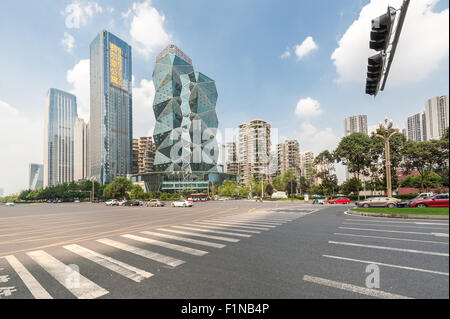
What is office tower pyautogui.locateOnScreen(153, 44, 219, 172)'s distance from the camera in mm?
99750

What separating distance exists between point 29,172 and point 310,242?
247m

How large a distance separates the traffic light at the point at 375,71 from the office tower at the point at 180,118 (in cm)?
9766

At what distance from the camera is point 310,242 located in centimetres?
764

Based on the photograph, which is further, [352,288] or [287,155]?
[287,155]

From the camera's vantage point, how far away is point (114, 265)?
555cm

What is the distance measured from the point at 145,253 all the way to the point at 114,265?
116 cm

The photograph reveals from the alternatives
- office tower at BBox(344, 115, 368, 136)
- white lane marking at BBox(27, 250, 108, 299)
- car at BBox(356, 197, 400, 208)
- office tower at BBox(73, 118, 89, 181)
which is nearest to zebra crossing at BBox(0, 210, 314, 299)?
white lane marking at BBox(27, 250, 108, 299)

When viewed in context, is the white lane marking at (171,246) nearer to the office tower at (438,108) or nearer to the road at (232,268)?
the road at (232,268)

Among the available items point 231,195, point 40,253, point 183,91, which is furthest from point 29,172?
Answer: point 40,253

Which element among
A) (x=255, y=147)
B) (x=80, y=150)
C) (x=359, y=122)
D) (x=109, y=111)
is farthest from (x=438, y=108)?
(x=80, y=150)

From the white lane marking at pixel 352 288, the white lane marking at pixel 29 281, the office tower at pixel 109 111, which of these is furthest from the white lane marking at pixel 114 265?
the office tower at pixel 109 111

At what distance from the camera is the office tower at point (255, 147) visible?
116 meters

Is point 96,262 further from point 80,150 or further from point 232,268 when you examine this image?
point 80,150

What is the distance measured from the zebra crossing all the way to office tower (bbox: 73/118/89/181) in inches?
7048
